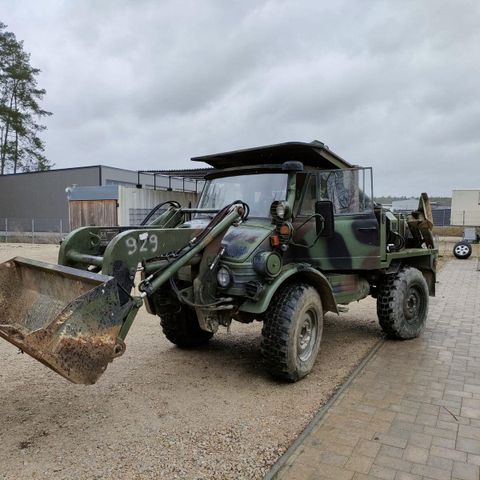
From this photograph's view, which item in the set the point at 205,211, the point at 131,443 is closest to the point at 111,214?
the point at 205,211

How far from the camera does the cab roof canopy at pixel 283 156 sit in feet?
16.5

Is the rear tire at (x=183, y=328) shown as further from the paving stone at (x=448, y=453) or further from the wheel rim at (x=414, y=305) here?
the paving stone at (x=448, y=453)

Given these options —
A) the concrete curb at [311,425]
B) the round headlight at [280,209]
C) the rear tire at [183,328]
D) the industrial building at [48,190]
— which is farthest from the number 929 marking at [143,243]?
the industrial building at [48,190]

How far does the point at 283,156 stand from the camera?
17.4 feet

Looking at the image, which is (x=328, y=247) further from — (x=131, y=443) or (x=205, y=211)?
(x=131, y=443)

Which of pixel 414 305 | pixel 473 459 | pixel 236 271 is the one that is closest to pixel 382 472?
pixel 473 459

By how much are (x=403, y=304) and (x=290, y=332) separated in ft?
7.99

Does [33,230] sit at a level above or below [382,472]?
above

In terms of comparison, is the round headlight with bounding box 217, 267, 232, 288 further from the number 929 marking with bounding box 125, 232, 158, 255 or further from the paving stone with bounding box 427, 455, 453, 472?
the paving stone with bounding box 427, 455, 453, 472

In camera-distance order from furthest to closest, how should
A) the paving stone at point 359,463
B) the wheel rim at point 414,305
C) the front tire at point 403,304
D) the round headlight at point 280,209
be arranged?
the wheel rim at point 414,305 → the front tire at point 403,304 → the round headlight at point 280,209 → the paving stone at point 359,463

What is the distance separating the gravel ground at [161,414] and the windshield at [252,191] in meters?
1.79

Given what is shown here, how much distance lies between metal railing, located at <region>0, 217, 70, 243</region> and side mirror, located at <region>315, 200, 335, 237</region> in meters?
24.3

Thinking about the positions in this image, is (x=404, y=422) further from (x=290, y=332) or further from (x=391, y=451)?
(x=290, y=332)

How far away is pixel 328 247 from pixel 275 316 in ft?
4.07
